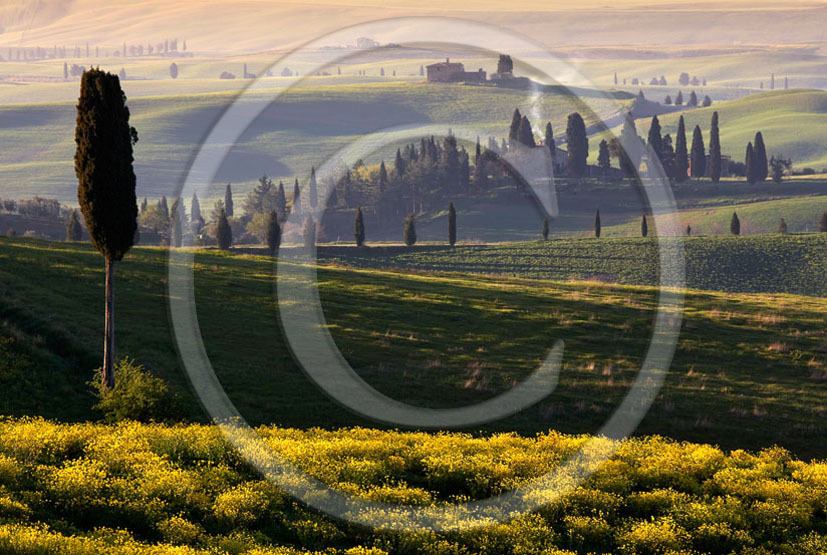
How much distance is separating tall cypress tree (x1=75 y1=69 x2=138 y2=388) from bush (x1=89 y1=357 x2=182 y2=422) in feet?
5.08

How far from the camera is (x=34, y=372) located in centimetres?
3378

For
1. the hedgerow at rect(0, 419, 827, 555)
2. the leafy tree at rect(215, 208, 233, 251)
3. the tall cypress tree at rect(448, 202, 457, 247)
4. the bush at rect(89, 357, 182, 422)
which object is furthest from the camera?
the tall cypress tree at rect(448, 202, 457, 247)

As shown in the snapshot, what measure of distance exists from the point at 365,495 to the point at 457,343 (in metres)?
26.4

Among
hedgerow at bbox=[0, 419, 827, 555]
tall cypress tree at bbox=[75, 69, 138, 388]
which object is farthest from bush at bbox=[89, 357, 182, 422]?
hedgerow at bbox=[0, 419, 827, 555]

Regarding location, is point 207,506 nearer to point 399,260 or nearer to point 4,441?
point 4,441

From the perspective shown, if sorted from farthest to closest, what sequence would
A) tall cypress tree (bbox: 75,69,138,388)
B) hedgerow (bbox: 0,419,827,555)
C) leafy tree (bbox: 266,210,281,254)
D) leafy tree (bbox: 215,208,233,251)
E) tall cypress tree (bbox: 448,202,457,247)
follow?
tall cypress tree (bbox: 448,202,457,247) < leafy tree (bbox: 215,208,233,251) < leafy tree (bbox: 266,210,281,254) < tall cypress tree (bbox: 75,69,138,388) < hedgerow (bbox: 0,419,827,555)

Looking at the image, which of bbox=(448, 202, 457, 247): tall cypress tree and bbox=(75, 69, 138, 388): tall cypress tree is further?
bbox=(448, 202, 457, 247): tall cypress tree

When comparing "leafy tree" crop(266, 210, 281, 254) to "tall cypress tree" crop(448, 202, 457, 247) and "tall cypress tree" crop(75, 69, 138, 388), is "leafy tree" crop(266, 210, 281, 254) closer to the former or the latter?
"tall cypress tree" crop(448, 202, 457, 247)

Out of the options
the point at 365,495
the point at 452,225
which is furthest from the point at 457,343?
the point at 452,225

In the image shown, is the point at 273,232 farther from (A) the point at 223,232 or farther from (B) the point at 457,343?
(B) the point at 457,343

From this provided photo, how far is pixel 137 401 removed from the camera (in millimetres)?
30406

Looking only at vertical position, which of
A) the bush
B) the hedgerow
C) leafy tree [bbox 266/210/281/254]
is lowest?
the hedgerow

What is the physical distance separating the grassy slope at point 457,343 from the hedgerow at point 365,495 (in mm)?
7389

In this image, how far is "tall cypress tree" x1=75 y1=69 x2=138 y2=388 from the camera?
105 ft
